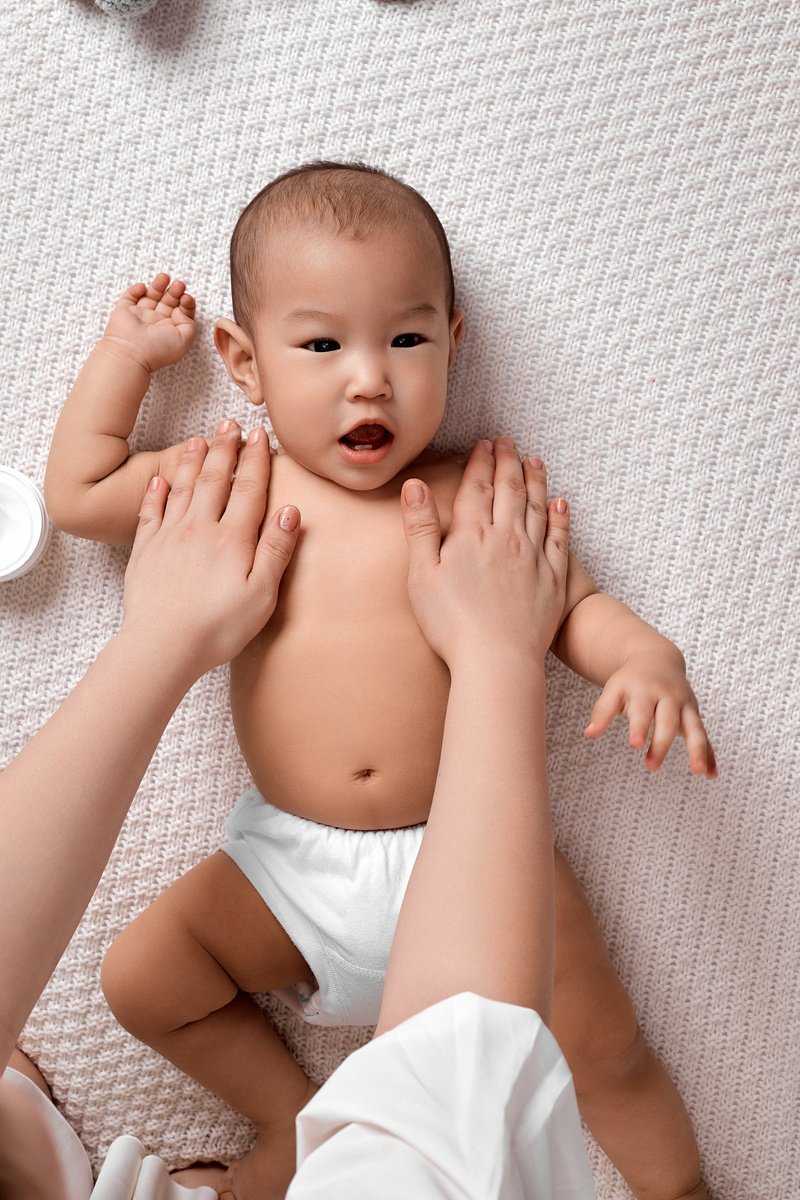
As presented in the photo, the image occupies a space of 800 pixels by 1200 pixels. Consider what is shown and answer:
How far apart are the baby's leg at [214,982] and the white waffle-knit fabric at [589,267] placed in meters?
0.45

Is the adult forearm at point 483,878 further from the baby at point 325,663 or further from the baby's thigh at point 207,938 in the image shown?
the baby's thigh at point 207,938

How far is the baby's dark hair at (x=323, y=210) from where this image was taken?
999mm

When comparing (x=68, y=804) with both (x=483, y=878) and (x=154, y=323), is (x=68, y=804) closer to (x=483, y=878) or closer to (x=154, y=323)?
(x=483, y=878)

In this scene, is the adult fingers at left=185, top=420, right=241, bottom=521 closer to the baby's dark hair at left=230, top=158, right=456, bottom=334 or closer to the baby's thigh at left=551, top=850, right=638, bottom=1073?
the baby's dark hair at left=230, top=158, right=456, bottom=334

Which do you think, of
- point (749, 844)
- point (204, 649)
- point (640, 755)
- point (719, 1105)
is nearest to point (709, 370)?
point (640, 755)

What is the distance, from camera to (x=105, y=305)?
3.90 ft

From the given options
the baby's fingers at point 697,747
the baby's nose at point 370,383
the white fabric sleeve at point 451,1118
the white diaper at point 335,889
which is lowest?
the white diaper at point 335,889

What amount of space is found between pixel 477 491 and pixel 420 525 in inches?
3.9

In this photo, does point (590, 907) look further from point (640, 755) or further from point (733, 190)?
point (733, 190)

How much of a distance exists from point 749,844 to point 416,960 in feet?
2.26

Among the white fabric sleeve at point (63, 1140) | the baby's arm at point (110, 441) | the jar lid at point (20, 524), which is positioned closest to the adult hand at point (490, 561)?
the baby's arm at point (110, 441)

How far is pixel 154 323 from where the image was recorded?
114 centimetres

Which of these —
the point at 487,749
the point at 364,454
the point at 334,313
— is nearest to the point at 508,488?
the point at 364,454

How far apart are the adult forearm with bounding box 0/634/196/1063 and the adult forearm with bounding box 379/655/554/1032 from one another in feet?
0.86
